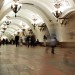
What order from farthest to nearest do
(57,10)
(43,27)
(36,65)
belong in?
1. (43,27)
2. (57,10)
3. (36,65)

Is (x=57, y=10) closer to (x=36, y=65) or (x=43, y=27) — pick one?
(x=43, y=27)

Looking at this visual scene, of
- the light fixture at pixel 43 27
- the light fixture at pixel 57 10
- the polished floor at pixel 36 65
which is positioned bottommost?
the polished floor at pixel 36 65

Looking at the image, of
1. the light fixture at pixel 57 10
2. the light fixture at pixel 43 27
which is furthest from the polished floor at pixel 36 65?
the light fixture at pixel 43 27

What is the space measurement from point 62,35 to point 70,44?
206 centimetres

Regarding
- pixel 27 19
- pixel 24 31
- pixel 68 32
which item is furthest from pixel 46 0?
pixel 24 31

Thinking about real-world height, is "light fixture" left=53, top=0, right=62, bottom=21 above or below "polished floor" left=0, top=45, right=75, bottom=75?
above

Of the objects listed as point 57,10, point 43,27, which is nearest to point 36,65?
point 57,10

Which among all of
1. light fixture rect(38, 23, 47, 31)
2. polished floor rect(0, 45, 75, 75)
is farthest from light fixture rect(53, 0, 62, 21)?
polished floor rect(0, 45, 75, 75)

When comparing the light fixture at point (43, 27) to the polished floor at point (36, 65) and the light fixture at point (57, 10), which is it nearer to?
the light fixture at point (57, 10)

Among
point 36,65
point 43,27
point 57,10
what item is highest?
point 57,10

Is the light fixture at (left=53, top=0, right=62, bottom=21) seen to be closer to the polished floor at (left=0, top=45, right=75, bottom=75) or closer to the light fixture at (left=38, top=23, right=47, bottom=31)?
the light fixture at (left=38, top=23, right=47, bottom=31)

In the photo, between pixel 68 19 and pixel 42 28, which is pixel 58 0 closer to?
pixel 68 19

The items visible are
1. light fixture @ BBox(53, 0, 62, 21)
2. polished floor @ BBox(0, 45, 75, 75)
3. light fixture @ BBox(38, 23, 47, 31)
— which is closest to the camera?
polished floor @ BBox(0, 45, 75, 75)

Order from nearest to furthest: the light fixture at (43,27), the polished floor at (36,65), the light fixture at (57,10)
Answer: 1. the polished floor at (36,65)
2. the light fixture at (57,10)
3. the light fixture at (43,27)
